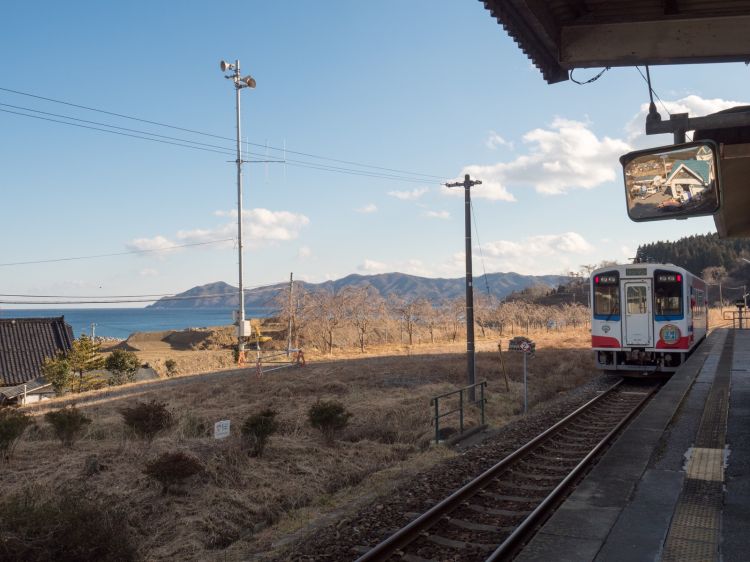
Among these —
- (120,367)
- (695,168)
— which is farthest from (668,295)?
(120,367)

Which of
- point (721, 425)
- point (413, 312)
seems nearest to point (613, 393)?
point (721, 425)

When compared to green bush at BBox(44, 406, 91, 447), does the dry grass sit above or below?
below

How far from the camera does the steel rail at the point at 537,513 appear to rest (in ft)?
19.4

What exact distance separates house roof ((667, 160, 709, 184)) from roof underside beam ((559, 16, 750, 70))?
5.17ft

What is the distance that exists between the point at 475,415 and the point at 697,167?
38.6 ft

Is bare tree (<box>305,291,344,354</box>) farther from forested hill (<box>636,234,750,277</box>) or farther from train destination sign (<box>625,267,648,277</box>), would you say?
forested hill (<box>636,234,750,277</box>)

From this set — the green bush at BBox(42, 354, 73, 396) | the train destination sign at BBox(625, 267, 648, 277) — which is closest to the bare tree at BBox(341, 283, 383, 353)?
the green bush at BBox(42, 354, 73, 396)

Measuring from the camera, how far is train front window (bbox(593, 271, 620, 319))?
1945cm

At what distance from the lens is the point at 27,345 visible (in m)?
31.7

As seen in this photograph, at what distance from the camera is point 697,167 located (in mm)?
5152

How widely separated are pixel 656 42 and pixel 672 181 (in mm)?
1811

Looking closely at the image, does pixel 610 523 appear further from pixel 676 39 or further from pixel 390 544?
pixel 676 39

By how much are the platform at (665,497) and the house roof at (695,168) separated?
3.43 metres

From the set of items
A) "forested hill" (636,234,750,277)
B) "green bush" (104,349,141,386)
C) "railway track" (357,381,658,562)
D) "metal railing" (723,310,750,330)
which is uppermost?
"forested hill" (636,234,750,277)
